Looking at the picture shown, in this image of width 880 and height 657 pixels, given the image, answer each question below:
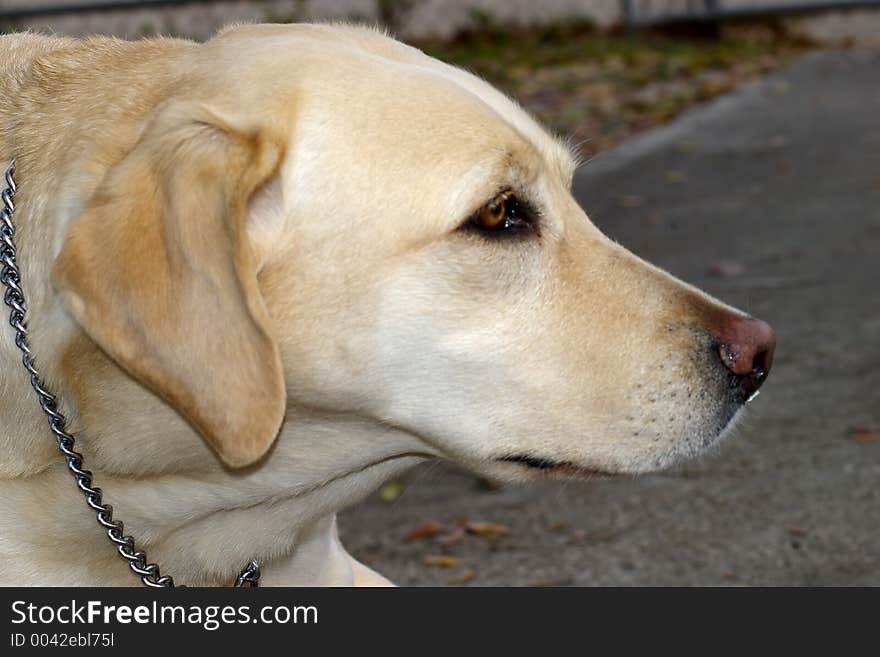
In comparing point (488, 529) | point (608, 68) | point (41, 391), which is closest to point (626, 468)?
point (41, 391)

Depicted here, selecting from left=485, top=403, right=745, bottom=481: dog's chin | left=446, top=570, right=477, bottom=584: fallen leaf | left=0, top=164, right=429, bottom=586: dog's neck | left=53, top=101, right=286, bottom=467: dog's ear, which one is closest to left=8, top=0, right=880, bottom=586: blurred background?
left=446, top=570, right=477, bottom=584: fallen leaf

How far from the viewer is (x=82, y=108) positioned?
299cm

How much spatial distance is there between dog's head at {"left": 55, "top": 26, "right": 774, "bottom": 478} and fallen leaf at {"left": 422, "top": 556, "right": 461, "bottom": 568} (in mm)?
1627

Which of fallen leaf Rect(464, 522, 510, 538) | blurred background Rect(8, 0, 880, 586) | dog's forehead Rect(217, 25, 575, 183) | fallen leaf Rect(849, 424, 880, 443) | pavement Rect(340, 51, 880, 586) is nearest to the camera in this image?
dog's forehead Rect(217, 25, 575, 183)

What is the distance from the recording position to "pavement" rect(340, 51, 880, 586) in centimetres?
448

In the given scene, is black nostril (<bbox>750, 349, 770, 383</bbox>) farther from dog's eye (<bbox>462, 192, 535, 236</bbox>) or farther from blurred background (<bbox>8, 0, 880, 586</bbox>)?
blurred background (<bbox>8, 0, 880, 586</bbox>)

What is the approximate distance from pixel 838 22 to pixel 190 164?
43.1 ft

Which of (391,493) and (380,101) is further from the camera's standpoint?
(391,493)

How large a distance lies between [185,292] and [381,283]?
399 millimetres

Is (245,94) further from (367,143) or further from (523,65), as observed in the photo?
(523,65)

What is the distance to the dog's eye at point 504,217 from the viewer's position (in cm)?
287

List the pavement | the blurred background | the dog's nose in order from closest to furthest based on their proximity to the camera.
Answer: the dog's nose
the pavement
the blurred background

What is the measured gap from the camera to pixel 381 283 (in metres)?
2.81

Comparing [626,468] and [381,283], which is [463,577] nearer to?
[626,468]
